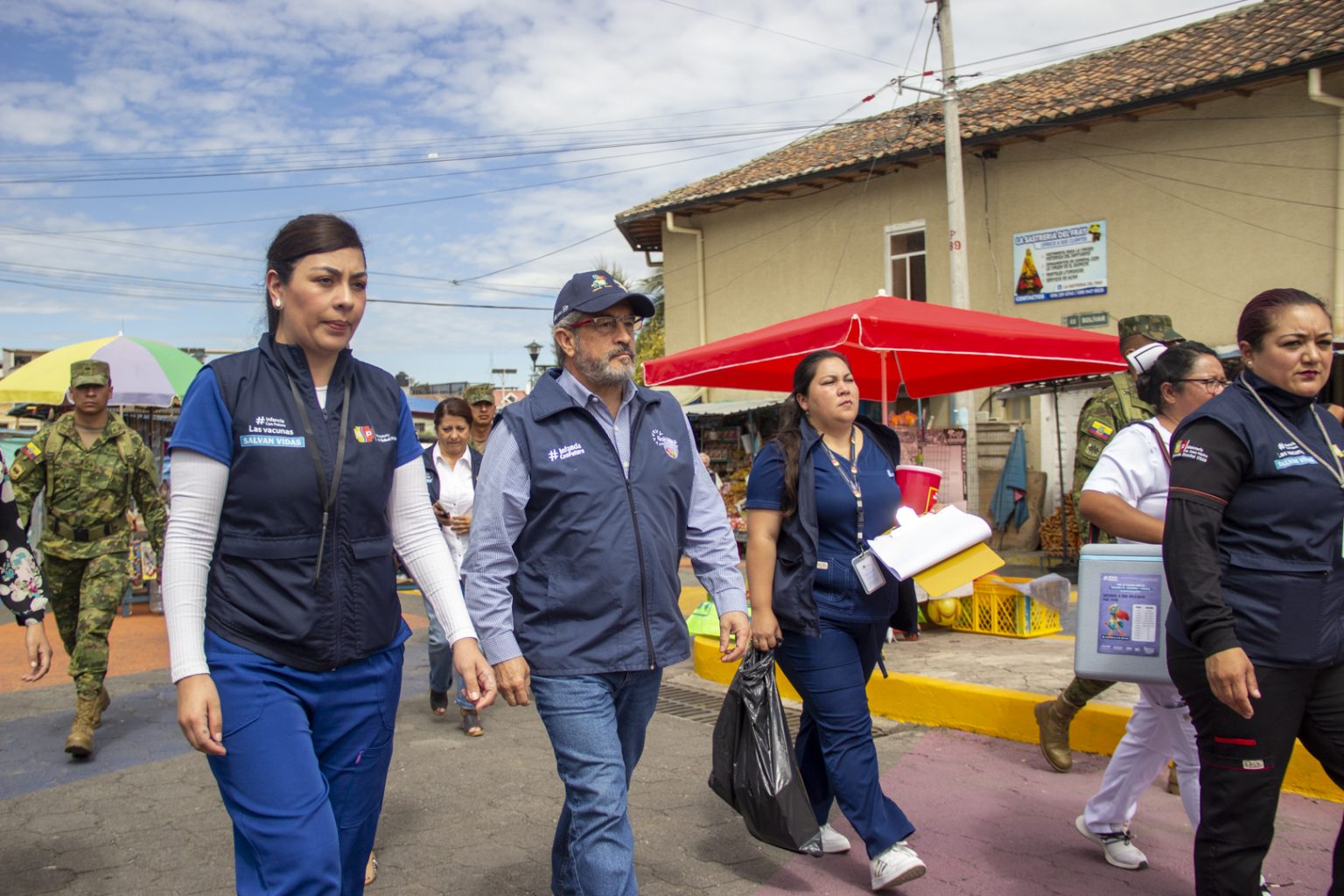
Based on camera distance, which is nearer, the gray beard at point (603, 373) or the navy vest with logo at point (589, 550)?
the navy vest with logo at point (589, 550)

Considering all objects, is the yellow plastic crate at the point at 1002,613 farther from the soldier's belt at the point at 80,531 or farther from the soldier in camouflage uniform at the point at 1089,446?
the soldier's belt at the point at 80,531

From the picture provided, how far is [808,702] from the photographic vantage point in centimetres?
391

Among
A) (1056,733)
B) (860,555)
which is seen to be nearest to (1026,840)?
(1056,733)

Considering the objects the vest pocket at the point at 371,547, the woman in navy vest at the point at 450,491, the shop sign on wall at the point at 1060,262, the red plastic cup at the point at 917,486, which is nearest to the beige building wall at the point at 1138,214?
the shop sign on wall at the point at 1060,262

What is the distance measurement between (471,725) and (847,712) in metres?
2.88

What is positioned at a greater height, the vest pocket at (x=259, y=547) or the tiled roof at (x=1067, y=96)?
the tiled roof at (x=1067, y=96)

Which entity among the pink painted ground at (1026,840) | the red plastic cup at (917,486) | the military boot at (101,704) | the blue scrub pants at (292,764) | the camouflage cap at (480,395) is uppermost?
the camouflage cap at (480,395)

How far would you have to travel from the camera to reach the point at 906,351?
864 cm

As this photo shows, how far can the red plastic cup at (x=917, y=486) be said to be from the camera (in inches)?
201

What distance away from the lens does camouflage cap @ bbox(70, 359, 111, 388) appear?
5.91 meters

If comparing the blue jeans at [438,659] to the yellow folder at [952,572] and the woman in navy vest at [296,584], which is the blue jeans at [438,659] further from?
the woman in navy vest at [296,584]

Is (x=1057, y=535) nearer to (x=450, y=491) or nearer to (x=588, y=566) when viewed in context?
(x=450, y=491)

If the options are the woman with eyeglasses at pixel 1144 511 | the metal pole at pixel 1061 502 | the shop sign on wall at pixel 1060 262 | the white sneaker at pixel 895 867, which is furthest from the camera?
the shop sign on wall at pixel 1060 262

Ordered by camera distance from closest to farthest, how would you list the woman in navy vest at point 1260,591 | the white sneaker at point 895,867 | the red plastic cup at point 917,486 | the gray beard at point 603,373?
the woman in navy vest at point 1260,591, the gray beard at point 603,373, the white sneaker at point 895,867, the red plastic cup at point 917,486
